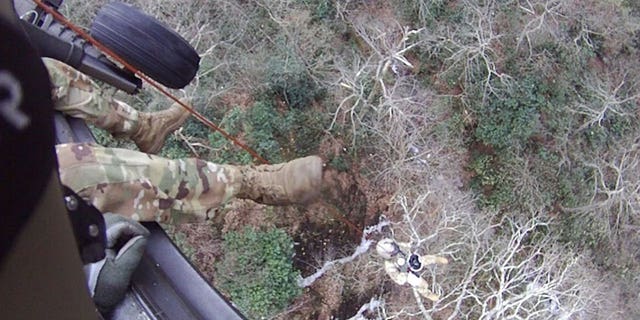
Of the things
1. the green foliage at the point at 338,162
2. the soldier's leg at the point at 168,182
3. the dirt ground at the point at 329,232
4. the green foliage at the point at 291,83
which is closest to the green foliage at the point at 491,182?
the dirt ground at the point at 329,232

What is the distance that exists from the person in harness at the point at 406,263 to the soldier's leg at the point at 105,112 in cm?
318

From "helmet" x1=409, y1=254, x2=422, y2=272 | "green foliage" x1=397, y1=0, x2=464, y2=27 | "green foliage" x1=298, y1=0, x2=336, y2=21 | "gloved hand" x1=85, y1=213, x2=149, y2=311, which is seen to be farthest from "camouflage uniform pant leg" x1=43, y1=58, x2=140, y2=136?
"green foliage" x1=397, y1=0, x2=464, y2=27

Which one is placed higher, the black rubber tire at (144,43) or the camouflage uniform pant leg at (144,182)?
the black rubber tire at (144,43)

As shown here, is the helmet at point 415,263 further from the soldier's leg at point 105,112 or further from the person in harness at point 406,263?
the soldier's leg at point 105,112

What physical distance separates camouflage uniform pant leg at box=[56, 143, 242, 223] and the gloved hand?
13.4 inches

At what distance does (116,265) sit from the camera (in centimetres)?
150

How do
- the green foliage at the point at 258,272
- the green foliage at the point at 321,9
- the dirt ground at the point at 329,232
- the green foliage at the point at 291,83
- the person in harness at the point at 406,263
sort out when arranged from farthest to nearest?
the green foliage at the point at 321,9 < the green foliage at the point at 291,83 < the person in harness at the point at 406,263 < the dirt ground at the point at 329,232 < the green foliage at the point at 258,272

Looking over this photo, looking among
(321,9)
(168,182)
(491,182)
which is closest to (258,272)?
(491,182)

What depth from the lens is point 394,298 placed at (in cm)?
646

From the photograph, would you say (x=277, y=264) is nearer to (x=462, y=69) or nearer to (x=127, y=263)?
(x=462, y=69)

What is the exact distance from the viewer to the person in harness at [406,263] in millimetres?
6129

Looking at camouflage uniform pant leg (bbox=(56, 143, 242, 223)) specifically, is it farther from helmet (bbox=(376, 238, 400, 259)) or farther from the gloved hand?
helmet (bbox=(376, 238, 400, 259))

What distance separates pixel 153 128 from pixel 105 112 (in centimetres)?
56

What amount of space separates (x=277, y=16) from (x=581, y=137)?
12.9ft
